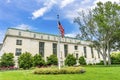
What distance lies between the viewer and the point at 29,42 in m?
53.8

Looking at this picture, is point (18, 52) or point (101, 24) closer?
point (101, 24)

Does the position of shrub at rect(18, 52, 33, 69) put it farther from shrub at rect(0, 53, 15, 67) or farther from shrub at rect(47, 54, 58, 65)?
shrub at rect(47, 54, 58, 65)

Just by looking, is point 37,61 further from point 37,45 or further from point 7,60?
point 7,60

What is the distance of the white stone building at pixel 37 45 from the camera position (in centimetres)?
4969

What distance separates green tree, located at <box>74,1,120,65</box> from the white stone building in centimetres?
1350

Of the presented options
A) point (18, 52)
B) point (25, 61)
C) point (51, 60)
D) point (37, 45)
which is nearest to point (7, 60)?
point (25, 61)

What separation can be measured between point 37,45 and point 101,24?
24060mm

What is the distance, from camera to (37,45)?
184 ft

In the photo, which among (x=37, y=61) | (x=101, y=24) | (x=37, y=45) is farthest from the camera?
(x=37, y=45)

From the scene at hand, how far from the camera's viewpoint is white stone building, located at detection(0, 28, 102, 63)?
49.7 m

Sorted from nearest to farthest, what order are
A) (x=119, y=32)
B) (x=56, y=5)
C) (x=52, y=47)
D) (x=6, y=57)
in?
1. (x=56, y=5)
2. (x=119, y=32)
3. (x=6, y=57)
4. (x=52, y=47)

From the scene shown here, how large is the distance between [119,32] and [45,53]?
86.6 feet

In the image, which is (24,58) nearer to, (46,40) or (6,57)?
(6,57)

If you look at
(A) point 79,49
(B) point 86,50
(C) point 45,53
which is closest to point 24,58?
(C) point 45,53
